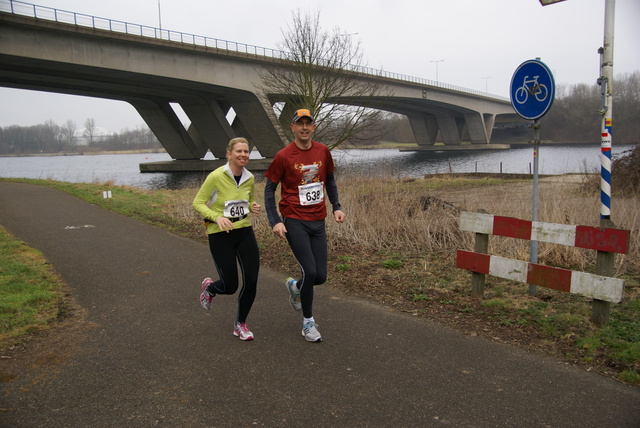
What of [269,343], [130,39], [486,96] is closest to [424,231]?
[269,343]

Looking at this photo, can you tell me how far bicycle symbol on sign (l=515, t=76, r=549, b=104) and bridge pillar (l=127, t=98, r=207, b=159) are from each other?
4633 centimetres

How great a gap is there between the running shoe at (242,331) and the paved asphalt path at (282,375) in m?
0.07

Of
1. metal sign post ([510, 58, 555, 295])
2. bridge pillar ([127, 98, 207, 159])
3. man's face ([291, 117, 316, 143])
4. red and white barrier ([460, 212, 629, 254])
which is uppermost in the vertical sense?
bridge pillar ([127, 98, 207, 159])

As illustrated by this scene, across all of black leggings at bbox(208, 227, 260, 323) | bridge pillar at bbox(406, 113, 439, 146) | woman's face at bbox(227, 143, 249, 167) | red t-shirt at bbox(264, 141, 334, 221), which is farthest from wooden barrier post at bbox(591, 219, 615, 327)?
bridge pillar at bbox(406, 113, 439, 146)

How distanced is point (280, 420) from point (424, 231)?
5821mm

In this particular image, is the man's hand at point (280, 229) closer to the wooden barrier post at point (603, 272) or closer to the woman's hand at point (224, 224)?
the woman's hand at point (224, 224)

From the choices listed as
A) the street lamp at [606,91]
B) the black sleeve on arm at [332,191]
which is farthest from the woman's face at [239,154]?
the street lamp at [606,91]

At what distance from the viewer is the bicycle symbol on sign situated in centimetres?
532

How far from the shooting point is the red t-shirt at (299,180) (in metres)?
4.41

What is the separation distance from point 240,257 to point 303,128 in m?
1.29

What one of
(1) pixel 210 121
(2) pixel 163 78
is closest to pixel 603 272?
(2) pixel 163 78

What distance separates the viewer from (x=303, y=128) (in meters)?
4.36

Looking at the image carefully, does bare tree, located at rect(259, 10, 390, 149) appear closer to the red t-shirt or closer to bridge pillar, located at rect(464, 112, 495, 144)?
the red t-shirt

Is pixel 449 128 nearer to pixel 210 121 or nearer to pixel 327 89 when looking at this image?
pixel 210 121
